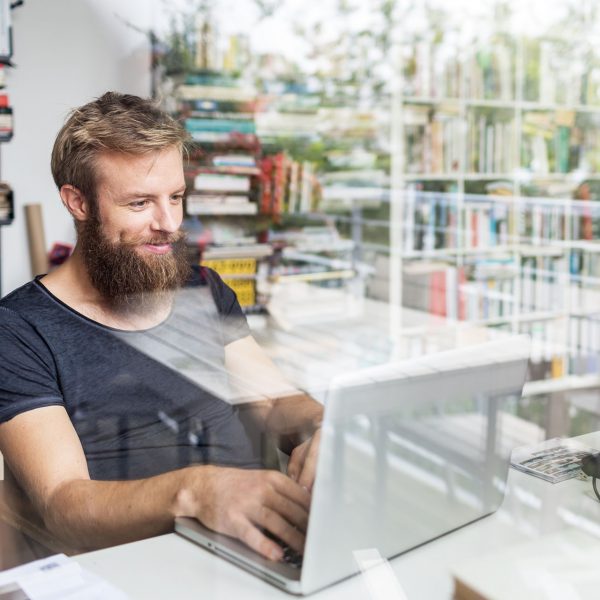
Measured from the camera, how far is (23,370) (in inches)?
46.3

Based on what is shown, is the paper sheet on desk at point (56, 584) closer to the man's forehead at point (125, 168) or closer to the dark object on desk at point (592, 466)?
the man's forehead at point (125, 168)

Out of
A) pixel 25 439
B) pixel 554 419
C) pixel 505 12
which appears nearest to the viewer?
pixel 25 439

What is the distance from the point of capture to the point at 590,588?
932mm

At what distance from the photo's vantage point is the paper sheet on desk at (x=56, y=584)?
33.4 inches

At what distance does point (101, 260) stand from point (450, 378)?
0.57 meters

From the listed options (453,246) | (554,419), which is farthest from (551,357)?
(453,246)

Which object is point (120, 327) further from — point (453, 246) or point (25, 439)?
point (453, 246)

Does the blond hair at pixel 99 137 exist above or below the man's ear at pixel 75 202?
above

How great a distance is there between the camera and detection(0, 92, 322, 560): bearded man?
1063mm

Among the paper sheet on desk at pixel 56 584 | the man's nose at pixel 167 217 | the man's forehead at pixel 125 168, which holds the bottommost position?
the paper sheet on desk at pixel 56 584

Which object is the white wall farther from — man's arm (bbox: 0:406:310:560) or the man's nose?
man's arm (bbox: 0:406:310:560)

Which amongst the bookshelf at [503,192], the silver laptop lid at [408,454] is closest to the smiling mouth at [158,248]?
the silver laptop lid at [408,454]

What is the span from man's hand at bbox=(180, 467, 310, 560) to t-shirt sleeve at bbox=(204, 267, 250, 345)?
0.51 meters

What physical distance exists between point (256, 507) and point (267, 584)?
143 mm
